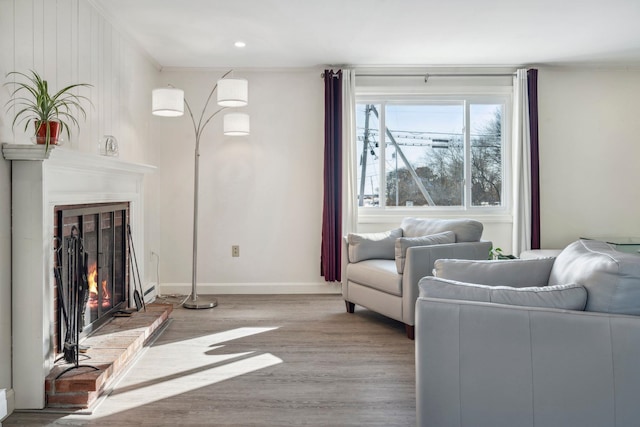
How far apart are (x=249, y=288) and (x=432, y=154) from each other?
2430 millimetres

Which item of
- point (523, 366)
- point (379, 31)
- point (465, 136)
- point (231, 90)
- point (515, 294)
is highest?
point (379, 31)

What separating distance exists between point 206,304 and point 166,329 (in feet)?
2.31

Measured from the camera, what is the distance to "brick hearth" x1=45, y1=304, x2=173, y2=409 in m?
2.23

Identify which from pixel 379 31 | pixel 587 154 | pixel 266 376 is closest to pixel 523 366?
pixel 266 376

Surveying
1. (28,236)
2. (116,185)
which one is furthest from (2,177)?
(116,185)

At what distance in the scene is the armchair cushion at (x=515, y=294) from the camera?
5.39 feet

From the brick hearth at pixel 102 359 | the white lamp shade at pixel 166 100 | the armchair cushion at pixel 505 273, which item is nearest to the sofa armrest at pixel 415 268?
the armchair cushion at pixel 505 273

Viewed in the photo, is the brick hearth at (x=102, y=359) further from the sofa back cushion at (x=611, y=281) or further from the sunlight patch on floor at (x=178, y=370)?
the sofa back cushion at (x=611, y=281)

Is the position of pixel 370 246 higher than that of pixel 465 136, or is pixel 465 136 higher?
pixel 465 136

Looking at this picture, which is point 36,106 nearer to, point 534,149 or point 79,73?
point 79,73

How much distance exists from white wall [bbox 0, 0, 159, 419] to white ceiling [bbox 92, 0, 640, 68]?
0.71 feet

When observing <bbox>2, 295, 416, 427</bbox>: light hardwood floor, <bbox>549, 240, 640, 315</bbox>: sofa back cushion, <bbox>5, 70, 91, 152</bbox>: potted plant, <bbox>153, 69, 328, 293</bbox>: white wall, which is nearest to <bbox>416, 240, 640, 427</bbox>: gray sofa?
<bbox>549, 240, 640, 315</bbox>: sofa back cushion

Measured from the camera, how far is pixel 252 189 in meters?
4.85

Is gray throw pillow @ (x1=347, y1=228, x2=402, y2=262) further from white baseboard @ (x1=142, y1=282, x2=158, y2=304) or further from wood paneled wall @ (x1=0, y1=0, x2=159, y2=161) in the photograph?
wood paneled wall @ (x1=0, y1=0, x2=159, y2=161)
